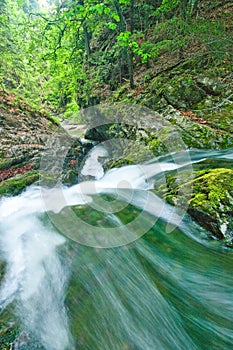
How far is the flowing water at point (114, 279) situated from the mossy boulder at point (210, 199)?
166 millimetres

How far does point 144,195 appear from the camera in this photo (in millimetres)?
4559

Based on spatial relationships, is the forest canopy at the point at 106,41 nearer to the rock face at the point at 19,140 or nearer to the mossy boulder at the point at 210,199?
the rock face at the point at 19,140

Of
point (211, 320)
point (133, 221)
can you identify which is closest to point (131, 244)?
point (133, 221)

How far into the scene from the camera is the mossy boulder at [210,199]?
2.99m

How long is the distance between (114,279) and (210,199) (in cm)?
187

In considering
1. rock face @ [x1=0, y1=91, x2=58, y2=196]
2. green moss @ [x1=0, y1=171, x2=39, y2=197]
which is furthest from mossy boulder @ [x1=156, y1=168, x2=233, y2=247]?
rock face @ [x1=0, y1=91, x2=58, y2=196]

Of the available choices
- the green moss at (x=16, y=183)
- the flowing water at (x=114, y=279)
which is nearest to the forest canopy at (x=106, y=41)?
the green moss at (x=16, y=183)

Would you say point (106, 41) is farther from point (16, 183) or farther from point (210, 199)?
point (210, 199)

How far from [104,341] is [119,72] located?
9.61 metres

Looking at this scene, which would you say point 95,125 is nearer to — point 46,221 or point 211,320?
point 46,221

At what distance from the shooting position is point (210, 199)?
322cm

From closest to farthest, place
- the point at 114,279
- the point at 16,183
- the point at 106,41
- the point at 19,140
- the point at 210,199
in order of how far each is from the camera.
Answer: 1. the point at 114,279
2. the point at 210,199
3. the point at 16,183
4. the point at 19,140
5. the point at 106,41

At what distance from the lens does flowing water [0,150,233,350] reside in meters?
2.01

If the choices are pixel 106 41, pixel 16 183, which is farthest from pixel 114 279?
pixel 106 41
